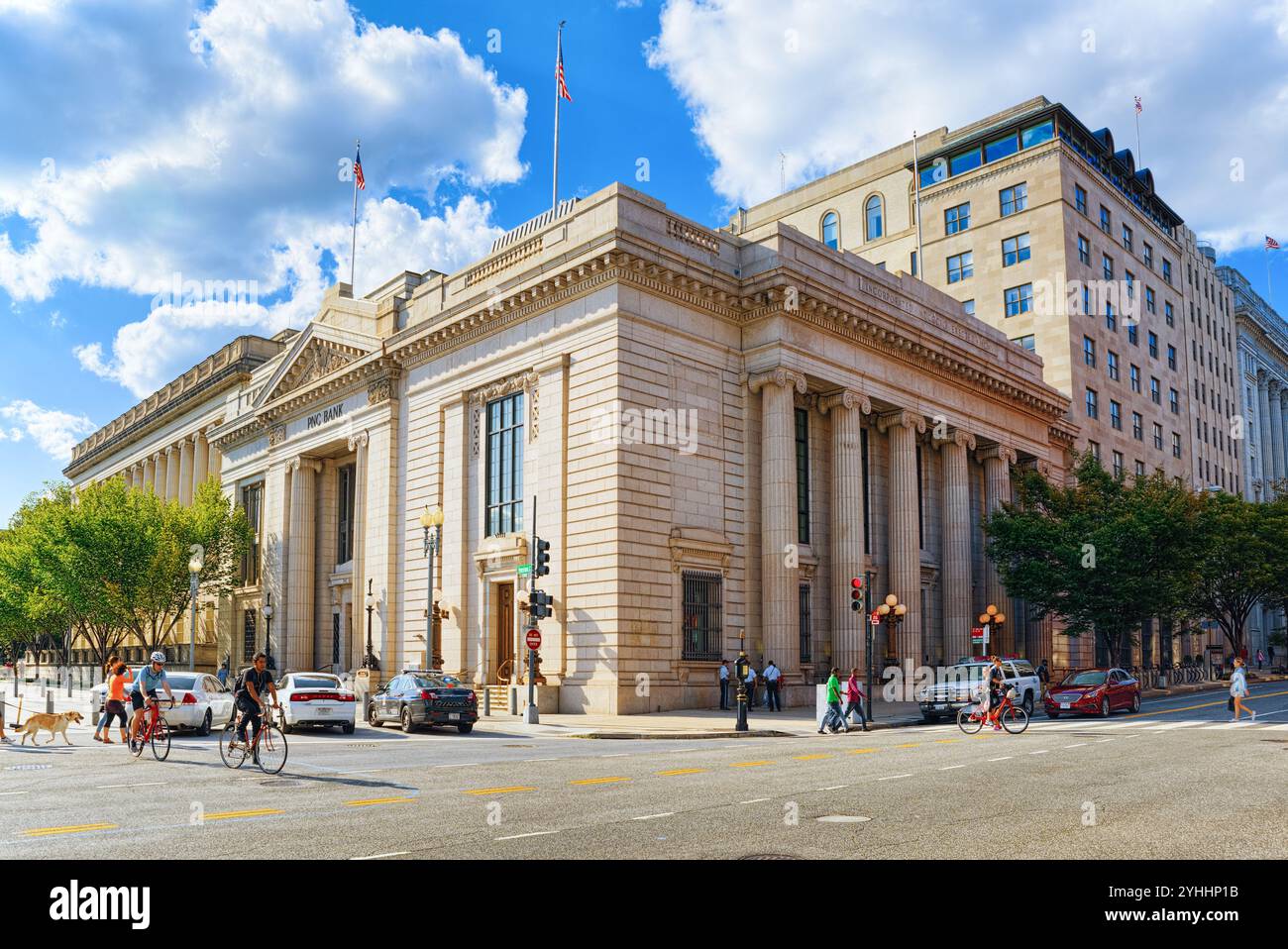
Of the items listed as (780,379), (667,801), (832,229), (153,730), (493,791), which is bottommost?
(493,791)

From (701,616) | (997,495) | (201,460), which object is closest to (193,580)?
(701,616)

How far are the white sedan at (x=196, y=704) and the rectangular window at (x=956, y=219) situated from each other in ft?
175

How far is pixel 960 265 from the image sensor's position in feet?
217

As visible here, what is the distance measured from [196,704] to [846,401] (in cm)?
2514

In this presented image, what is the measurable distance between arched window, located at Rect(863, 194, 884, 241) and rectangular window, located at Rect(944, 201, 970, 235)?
4702 millimetres

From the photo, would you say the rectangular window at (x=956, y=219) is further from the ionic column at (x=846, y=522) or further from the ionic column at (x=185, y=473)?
the ionic column at (x=185, y=473)

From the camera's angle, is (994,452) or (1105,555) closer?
(1105,555)

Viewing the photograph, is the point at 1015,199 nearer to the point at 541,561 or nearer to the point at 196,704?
the point at 541,561

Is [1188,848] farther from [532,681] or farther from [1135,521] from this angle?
[1135,521]

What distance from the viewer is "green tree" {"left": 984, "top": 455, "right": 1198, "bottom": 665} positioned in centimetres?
4319

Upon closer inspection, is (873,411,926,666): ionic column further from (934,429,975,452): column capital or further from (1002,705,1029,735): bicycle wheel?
(1002,705,1029,735): bicycle wheel

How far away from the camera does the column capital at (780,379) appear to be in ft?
123

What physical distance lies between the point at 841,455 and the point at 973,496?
14054 millimetres

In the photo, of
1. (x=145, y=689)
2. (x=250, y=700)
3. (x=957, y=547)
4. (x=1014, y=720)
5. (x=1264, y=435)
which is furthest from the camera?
(x=1264, y=435)
